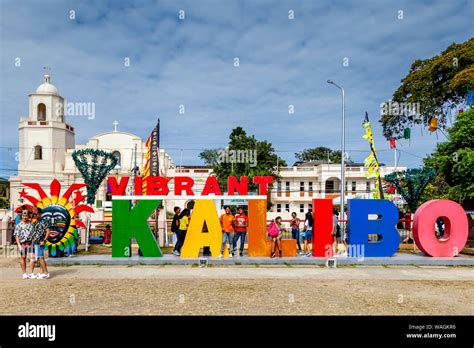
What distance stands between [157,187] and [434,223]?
33.5 feet

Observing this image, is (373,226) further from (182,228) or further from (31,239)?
(31,239)

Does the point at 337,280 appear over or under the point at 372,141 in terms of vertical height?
under

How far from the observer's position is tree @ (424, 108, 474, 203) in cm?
2194

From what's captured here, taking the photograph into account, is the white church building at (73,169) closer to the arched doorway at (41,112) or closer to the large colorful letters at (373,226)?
the arched doorway at (41,112)

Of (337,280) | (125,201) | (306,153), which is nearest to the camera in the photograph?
(337,280)

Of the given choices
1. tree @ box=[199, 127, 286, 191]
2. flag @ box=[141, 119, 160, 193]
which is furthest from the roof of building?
flag @ box=[141, 119, 160, 193]

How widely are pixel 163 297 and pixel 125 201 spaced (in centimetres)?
613

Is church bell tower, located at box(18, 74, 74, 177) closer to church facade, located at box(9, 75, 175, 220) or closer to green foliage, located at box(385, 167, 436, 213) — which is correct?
church facade, located at box(9, 75, 175, 220)

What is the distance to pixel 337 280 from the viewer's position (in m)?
10.7

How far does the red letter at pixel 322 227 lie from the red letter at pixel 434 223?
3246mm

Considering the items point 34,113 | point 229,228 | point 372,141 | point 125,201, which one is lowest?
point 229,228

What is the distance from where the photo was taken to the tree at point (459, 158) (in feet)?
72.0
